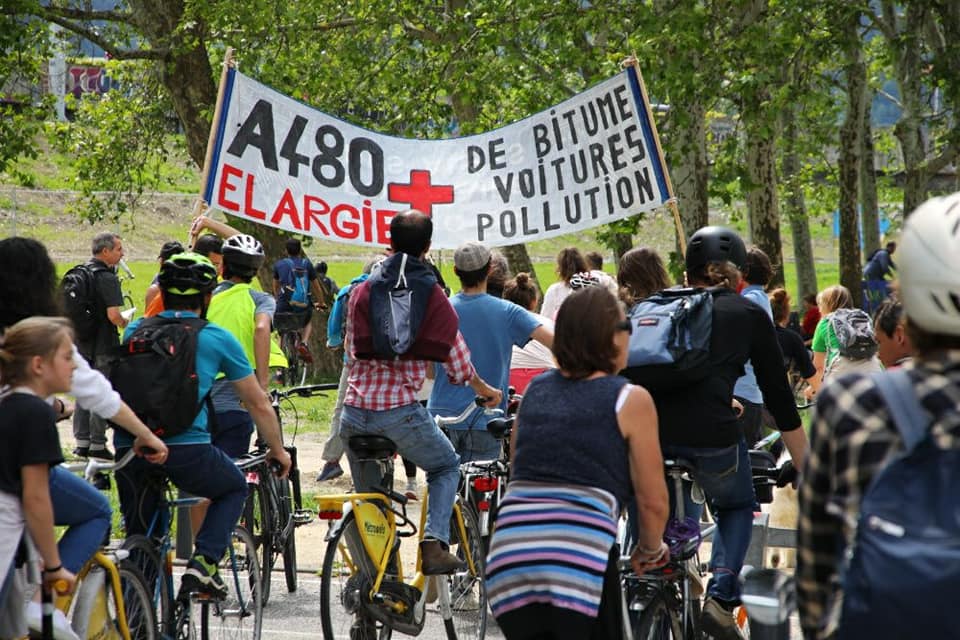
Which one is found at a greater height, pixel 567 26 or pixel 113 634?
pixel 567 26

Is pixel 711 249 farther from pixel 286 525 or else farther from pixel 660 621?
pixel 286 525

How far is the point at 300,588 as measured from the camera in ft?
27.0

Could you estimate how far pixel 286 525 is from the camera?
25.8 ft

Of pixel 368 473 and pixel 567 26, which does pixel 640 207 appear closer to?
pixel 368 473

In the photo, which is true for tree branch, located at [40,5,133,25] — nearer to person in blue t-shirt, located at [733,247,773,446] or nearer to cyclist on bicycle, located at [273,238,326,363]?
cyclist on bicycle, located at [273,238,326,363]

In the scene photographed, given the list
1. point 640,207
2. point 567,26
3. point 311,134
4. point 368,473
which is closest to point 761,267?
point 640,207

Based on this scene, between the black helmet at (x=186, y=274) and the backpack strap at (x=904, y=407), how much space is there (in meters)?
3.58

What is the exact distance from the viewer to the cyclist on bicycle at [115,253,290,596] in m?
5.73

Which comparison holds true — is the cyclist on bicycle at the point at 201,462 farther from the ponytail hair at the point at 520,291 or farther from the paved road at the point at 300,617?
the ponytail hair at the point at 520,291

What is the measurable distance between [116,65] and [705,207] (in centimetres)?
973

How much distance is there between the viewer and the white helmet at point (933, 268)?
2709mm

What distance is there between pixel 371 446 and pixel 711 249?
60.7 inches

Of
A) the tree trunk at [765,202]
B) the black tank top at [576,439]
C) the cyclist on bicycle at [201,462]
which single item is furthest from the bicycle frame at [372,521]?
the tree trunk at [765,202]

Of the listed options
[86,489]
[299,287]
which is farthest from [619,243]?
[86,489]
